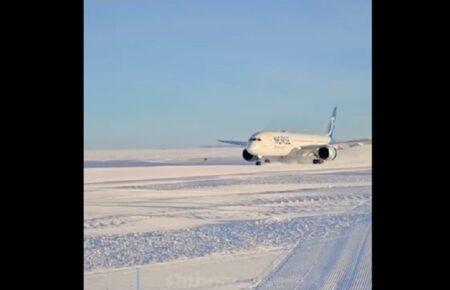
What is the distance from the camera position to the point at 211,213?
12.3 feet

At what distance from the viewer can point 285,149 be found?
12.2 meters

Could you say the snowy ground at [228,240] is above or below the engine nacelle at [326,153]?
above

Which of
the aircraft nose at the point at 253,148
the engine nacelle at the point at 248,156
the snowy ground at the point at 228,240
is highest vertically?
the snowy ground at the point at 228,240

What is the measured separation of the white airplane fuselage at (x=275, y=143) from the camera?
11031 mm

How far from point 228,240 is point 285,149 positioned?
31.6ft

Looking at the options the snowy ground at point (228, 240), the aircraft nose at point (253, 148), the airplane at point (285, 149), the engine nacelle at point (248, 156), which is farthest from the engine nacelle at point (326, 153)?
the snowy ground at point (228, 240)

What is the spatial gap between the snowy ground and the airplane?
18.6ft

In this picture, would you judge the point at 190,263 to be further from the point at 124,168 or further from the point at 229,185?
the point at 124,168

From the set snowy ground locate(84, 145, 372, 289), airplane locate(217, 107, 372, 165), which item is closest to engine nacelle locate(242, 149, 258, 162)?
airplane locate(217, 107, 372, 165)

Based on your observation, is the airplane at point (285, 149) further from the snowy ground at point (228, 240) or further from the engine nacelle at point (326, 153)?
the snowy ground at point (228, 240)

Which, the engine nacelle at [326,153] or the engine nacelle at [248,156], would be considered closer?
the engine nacelle at [248,156]
